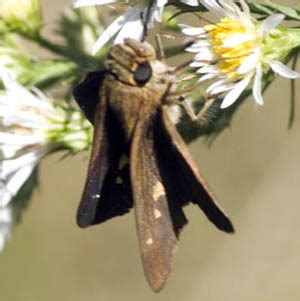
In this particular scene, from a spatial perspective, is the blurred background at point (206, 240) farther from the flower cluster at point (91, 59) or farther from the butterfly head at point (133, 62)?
the butterfly head at point (133, 62)

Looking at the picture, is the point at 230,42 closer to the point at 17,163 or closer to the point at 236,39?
the point at 236,39

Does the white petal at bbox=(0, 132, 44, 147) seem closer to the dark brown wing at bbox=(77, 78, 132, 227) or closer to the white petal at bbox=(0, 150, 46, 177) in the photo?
the white petal at bbox=(0, 150, 46, 177)

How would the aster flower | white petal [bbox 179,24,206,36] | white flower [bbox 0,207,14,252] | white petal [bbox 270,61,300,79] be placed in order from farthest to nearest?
white flower [bbox 0,207,14,252] < the aster flower < white petal [bbox 179,24,206,36] < white petal [bbox 270,61,300,79]

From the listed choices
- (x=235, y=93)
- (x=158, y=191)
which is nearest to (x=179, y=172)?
(x=158, y=191)

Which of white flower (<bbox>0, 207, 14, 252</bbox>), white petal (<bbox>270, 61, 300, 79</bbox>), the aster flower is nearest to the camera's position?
white petal (<bbox>270, 61, 300, 79</bbox>)

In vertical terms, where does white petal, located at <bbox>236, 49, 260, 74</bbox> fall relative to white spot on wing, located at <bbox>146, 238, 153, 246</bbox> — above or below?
above

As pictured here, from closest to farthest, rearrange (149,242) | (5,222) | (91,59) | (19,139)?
(149,242) < (91,59) < (19,139) < (5,222)

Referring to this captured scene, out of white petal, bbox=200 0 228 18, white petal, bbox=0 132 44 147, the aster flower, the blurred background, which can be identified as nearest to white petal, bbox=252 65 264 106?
white petal, bbox=200 0 228 18
